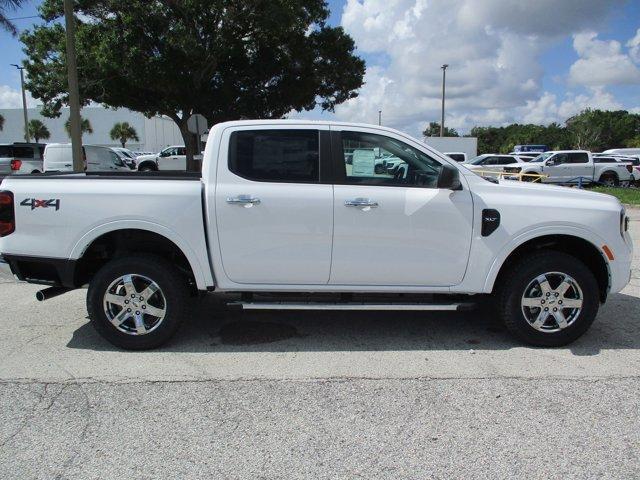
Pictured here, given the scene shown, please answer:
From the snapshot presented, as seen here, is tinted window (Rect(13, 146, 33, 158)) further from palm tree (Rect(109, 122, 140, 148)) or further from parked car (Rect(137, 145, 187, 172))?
palm tree (Rect(109, 122, 140, 148))

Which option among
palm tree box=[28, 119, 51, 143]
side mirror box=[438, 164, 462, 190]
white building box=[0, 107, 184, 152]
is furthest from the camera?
white building box=[0, 107, 184, 152]

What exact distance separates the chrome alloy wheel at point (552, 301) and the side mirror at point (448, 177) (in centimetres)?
108

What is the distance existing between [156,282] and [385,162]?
2133mm

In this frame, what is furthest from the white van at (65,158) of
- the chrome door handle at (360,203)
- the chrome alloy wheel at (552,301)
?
the chrome alloy wheel at (552,301)

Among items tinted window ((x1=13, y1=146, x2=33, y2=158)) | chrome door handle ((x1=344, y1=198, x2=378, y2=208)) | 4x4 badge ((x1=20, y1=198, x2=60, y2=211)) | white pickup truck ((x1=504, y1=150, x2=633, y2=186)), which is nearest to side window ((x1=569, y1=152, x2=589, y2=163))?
white pickup truck ((x1=504, y1=150, x2=633, y2=186))

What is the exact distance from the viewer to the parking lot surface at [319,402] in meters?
2.91

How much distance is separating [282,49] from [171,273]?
1988 centimetres

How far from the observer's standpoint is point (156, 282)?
4.38 metres

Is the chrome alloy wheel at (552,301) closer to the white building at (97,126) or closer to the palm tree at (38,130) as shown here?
the white building at (97,126)

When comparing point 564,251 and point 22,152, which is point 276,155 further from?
point 22,152

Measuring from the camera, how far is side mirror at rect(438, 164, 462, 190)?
4.21 m

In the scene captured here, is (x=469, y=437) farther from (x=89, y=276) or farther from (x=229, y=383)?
(x=89, y=276)

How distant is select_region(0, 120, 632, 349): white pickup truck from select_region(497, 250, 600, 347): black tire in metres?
0.01

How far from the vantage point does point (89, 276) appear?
471 centimetres
